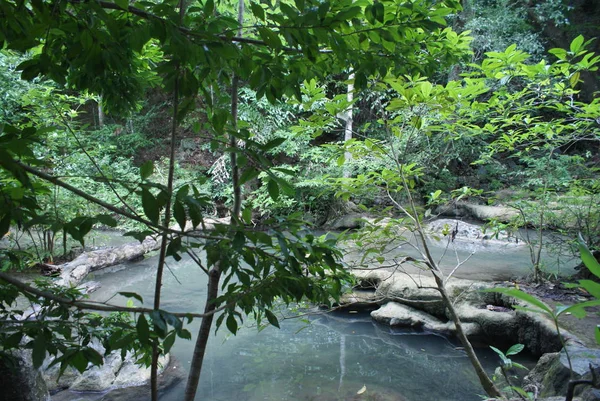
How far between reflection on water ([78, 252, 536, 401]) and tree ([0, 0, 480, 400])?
5.96 ft

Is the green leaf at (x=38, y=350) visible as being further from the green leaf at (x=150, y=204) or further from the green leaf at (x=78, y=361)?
the green leaf at (x=150, y=204)

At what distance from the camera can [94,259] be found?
5730mm

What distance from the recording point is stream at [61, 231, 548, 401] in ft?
9.83

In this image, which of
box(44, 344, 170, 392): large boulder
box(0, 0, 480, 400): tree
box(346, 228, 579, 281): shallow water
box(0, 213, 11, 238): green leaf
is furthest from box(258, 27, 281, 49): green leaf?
box(346, 228, 579, 281): shallow water

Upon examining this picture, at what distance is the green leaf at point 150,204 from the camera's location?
2.10 ft

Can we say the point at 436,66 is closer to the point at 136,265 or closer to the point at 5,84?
the point at 5,84

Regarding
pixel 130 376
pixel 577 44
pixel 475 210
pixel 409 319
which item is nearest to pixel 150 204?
pixel 577 44

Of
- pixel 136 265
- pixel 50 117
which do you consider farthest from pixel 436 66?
pixel 136 265

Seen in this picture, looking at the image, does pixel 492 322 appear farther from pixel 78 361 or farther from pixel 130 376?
pixel 78 361

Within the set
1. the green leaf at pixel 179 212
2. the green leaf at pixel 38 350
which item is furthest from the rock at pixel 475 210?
the green leaf at pixel 38 350

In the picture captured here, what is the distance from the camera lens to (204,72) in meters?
0.86

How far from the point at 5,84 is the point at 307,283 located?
5588mm

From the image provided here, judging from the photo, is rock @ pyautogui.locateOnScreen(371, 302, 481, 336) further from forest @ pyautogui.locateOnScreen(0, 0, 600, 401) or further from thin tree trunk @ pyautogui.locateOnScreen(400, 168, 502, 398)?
thin tree trunk @ pyautogui.locateOnScreen(400, 168, 502, 398)

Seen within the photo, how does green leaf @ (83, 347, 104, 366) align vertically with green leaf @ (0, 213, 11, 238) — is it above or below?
below
